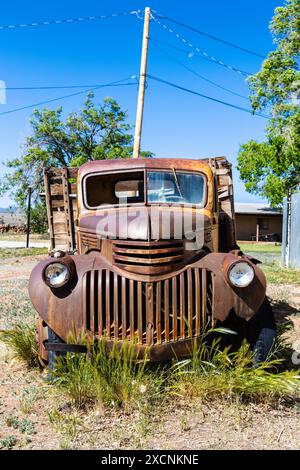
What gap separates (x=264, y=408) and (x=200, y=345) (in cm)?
65

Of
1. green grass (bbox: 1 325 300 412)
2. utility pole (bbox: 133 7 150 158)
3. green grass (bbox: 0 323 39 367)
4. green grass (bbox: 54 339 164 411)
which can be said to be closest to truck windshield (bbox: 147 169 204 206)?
green grass (bbox: 1 325 300 412)

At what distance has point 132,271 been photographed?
3465 millimetres

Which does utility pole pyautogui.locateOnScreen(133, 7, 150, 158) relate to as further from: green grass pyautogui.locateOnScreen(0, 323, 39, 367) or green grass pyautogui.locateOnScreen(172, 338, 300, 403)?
green grass pyautogui.locateOnScreen(172, 338, 300, 403)

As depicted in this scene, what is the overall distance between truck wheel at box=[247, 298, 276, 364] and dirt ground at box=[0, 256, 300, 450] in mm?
456

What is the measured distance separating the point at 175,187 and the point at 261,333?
1673 mm

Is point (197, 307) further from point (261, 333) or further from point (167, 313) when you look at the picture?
point (261, 333)

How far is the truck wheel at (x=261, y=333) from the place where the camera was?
12.4ft

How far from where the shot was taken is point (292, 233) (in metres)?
12.2

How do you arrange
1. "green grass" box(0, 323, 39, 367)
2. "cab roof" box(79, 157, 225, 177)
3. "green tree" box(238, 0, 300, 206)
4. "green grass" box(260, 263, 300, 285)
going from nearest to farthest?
"green grass" box(0, 323, 39, 367)
"cab roof" box(79, 157, 225, 177)
"green grass" box(260, 263, 300, 285)
"green tree" box(238, 0, 300, 206)

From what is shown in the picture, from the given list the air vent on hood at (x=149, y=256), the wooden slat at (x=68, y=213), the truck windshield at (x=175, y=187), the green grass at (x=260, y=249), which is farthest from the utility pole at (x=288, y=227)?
the air vent on hood at (x=149, y=256)

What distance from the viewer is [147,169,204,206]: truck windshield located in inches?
180

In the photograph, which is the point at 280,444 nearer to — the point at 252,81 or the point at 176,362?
the point at 176,362

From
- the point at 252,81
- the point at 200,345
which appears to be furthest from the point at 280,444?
the point at 252,81

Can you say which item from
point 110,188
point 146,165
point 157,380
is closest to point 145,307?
point 157,380
